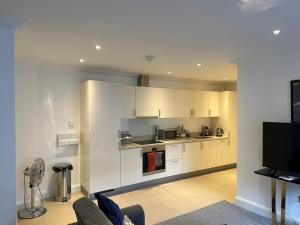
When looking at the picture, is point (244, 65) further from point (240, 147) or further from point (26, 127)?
point (26, 127)

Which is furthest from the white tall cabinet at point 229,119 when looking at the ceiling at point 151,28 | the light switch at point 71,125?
the light switch at point 71,125

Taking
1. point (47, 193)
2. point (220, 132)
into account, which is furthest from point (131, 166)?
point (220, 132)

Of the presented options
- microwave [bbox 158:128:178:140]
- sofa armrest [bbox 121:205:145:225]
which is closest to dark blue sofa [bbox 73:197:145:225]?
sofa armrest [bbox 121:205:145:225]

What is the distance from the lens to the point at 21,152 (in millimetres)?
3547

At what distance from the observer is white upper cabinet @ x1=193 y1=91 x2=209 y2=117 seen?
5.39m

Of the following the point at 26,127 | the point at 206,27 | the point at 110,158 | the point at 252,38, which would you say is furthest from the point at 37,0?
the point at 110,158

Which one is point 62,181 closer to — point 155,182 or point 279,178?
point 155,182

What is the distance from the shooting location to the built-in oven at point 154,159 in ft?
14.4

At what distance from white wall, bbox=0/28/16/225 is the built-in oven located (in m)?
2.58

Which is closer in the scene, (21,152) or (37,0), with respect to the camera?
(37,0)

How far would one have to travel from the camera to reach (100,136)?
387 centimetres

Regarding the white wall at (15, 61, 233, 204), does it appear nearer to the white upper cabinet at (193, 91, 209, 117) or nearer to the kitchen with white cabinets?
the kitchen with white cabinets

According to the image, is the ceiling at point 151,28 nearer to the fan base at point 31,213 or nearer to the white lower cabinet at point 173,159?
the white lower cabinet at point 173,159

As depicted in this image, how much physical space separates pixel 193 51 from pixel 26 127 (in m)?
2.99
